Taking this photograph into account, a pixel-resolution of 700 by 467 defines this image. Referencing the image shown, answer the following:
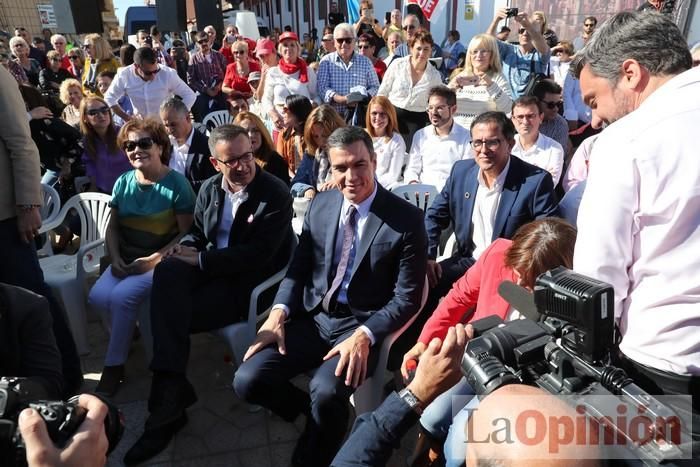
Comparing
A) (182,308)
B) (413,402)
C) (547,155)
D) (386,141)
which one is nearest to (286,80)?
(386,141)

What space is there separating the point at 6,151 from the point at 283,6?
25.9 metres

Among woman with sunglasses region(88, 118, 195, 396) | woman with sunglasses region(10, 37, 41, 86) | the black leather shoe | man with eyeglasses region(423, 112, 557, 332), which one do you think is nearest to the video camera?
man with eyeglasses region(423, 112, 557, 332)

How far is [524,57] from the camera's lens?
5.34 metres

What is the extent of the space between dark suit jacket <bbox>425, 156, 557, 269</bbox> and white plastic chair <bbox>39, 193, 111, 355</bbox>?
84.3 inches

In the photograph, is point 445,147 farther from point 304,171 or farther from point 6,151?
point 6,151

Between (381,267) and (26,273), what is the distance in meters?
1.76

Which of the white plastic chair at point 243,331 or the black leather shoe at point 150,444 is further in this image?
the white plastic chair at point 243,331

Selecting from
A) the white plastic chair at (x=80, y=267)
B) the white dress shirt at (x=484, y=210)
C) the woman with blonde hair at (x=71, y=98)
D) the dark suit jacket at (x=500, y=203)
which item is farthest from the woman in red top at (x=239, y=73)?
the white dress shirt at (x=484, y=210)

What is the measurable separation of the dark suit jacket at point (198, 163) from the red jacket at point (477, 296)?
2.51m

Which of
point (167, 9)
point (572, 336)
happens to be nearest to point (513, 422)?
point (572, 336)

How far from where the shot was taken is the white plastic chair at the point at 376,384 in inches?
87.4

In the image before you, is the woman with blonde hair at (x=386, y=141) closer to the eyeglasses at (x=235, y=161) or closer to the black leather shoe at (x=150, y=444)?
the eyeglasses at (x=235, y=161)

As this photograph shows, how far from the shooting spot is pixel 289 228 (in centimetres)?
283

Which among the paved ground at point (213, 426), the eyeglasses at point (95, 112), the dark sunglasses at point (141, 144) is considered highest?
the eyeglasses at point (95, 112)
